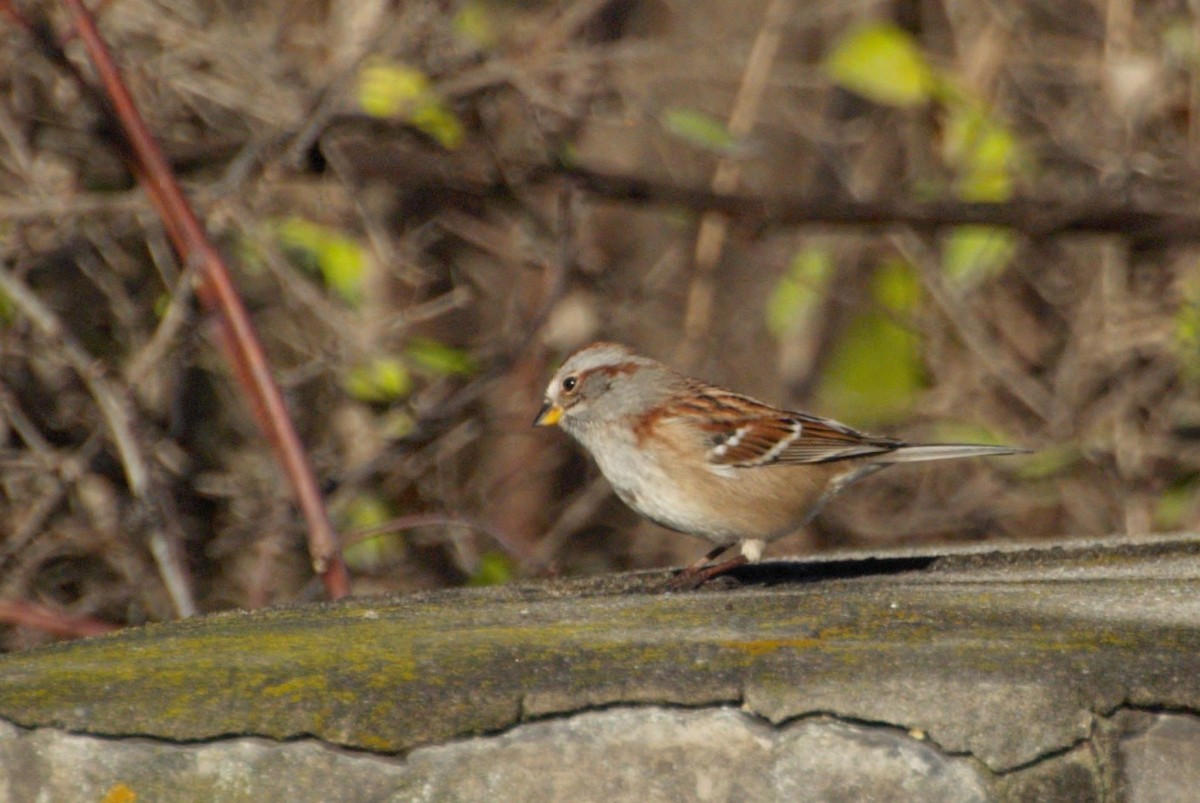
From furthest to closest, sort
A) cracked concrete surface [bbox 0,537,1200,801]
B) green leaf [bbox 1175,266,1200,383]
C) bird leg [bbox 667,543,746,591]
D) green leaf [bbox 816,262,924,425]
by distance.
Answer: green leaf [bbox 816,262,924,425] < green leaf [bbox 1175,266,1200,383] < bird leg [bbox 667,543,746,591] < cracked concrete surface [bbox 0,537,1200,801]

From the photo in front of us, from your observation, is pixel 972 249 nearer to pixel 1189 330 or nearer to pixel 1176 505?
pixel 1189 330

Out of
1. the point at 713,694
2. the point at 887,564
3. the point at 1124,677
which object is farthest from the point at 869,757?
the point at 887,564

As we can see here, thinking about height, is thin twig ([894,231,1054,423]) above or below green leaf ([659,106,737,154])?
above

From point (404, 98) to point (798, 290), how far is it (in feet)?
6.55

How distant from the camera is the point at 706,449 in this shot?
4.36 m

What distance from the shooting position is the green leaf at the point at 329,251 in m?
5.25

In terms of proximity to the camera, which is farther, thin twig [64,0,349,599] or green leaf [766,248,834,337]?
green leaf [766,248,834,337]

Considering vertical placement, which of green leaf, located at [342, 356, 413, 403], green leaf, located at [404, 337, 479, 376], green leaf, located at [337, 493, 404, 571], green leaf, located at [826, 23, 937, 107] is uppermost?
green leaf, located at [826, 23, 937, 107]

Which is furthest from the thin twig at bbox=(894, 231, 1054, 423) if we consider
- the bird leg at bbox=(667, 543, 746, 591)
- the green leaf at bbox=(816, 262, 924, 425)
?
the bird leg at bbox=(667, 543, 746, 591)

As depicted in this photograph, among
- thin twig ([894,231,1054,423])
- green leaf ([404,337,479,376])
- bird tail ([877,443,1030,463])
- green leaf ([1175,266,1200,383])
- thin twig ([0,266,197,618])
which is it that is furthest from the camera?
thin twig ([894,231,1054,423])

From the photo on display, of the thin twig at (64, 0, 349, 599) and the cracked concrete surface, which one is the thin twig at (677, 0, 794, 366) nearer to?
the thin twig at (64, 0, 349, 599)

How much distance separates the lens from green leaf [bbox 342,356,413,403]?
17.5ft

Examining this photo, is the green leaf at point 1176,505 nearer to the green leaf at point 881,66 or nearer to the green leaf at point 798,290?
the green leaf at point 798,290

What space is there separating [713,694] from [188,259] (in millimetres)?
2539
